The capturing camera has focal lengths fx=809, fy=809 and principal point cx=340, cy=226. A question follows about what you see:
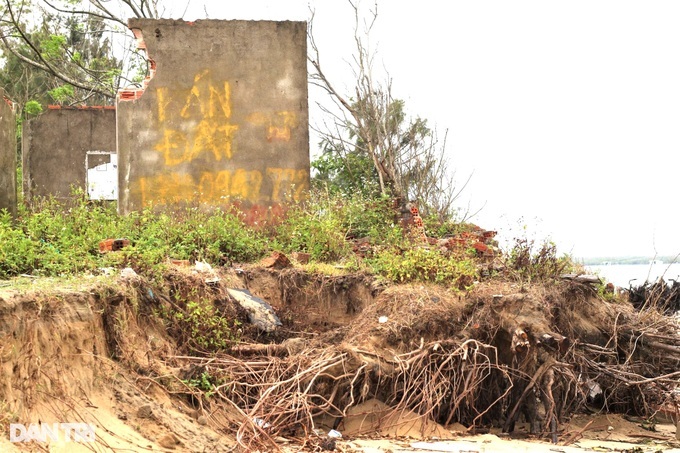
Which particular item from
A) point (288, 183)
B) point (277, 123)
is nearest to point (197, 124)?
point (277, 123)

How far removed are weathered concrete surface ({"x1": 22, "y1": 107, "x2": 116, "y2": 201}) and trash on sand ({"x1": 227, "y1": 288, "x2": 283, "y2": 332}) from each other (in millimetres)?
10354

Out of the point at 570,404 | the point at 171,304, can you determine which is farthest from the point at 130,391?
the point at 570,404

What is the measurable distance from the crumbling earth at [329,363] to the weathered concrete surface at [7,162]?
11.3ft

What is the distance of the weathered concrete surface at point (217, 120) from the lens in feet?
39.9

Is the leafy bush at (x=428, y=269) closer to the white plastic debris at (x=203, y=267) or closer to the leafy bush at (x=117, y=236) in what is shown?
the leafy bush at (x=117, y=236)

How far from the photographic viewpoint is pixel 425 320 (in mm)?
8656

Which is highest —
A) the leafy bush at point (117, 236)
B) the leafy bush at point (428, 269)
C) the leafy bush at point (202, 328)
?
the leafy bush at point (117, 236)

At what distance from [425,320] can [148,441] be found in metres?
3.42

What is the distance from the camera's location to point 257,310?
29.8ft

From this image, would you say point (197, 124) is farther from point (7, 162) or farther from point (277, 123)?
point (7, 162)

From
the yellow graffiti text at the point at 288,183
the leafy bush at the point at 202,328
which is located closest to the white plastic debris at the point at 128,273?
the leafy bush at the point at 202,328

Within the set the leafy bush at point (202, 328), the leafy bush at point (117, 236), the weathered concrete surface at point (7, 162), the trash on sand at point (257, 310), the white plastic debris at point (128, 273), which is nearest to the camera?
the white plastic debris at point (128, 273)
